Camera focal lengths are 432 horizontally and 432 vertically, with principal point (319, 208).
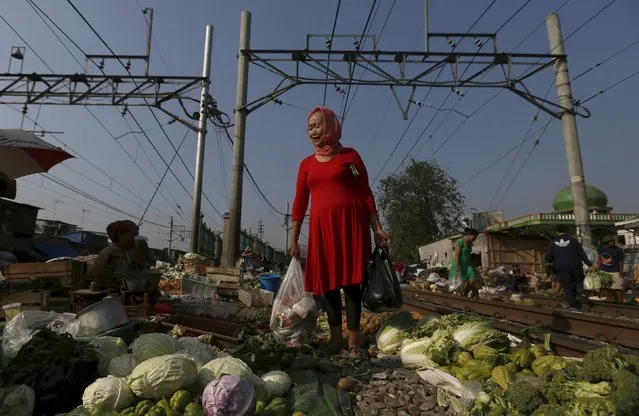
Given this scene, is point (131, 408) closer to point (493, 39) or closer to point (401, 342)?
point (401, 342)

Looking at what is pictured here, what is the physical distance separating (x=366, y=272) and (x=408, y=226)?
4122 centimetres

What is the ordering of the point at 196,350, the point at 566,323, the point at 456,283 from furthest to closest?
the point at 456,283 → the point at 566,323 → the point at 196,350

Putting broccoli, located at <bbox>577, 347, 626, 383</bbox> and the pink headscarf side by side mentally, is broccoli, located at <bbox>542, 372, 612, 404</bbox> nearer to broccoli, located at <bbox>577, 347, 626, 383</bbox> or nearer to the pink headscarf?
broccoli, located at <bbox>577, 347, 626, 383</bbox>

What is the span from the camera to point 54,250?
24547 millimetres

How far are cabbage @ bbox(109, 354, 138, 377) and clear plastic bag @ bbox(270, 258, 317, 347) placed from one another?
1671 mm

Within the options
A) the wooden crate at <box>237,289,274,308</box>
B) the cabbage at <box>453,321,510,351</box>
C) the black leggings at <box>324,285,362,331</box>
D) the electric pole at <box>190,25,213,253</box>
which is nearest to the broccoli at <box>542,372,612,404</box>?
the cabbage at <box>453,321,510,351</box>

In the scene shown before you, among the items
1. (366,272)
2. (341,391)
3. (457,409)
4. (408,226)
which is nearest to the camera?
(457,409)

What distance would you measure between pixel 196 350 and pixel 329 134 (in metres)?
2.36

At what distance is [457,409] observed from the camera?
2.57 meters

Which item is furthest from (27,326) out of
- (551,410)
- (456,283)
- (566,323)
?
(456,283)

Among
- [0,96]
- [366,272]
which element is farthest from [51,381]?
[0,96]

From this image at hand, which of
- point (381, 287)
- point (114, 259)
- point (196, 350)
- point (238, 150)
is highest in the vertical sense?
point (238, 150)

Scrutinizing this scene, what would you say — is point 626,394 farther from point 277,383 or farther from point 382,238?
point 382,238

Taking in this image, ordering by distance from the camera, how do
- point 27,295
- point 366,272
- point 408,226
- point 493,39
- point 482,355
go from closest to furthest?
point 482,355
point 366,272
point 27,295
point 493,39
point 408,226
